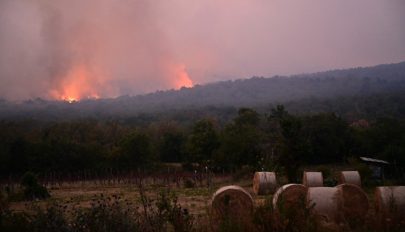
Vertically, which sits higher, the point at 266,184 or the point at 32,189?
the point at 32,189

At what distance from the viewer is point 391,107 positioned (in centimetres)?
11088

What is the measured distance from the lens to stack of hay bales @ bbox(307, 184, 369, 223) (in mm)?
13898

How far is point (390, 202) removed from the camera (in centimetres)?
1073

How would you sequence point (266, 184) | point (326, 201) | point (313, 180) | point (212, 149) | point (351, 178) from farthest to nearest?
point (212, 149) → point (351, 178) → point (313, 180) → point (266, 184) → point (326, 201)

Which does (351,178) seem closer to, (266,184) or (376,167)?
(266,184)

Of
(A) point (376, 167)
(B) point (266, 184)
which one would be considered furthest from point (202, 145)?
(B) point (266, 184)

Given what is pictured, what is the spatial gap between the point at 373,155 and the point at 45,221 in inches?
1903

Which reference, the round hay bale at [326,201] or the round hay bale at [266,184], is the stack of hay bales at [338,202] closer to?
the round hay bale at [326,201]

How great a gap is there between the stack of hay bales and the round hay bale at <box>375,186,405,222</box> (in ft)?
2.12

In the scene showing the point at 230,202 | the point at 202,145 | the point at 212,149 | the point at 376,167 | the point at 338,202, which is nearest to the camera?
the point at 338,202

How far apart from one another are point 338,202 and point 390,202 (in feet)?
12.8

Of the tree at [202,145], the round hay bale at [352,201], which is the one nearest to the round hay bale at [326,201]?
the round hay bale at [352,201]

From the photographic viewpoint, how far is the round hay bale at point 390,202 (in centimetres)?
995

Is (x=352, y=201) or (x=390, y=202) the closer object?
(x=390, y=202)
